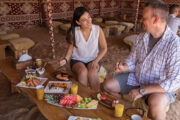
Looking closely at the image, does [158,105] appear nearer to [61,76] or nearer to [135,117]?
[135,117]

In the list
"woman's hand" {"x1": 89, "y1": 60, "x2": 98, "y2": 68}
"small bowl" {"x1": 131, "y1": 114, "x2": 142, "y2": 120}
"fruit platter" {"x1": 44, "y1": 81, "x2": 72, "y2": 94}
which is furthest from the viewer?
"woman's hand" {"x1": 89, "y1": 60, "x2": 98, "y2": 68}

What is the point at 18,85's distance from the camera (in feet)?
6.04

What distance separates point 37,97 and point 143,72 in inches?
43.6

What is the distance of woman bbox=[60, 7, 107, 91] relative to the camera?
2.28 m

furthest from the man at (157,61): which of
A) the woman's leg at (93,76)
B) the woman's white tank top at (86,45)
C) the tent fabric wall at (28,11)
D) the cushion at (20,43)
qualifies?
the tent fabric wall at (28,11)

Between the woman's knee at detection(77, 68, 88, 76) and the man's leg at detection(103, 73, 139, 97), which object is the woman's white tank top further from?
the man's leg at detection(103, 73, 139, 97)

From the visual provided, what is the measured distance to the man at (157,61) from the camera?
1.58 metres

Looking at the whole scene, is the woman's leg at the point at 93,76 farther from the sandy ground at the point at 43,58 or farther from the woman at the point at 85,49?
the sandy ground at the point at 43,58

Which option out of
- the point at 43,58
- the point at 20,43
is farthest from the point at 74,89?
the point at 20,43

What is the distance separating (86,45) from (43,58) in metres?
1.95

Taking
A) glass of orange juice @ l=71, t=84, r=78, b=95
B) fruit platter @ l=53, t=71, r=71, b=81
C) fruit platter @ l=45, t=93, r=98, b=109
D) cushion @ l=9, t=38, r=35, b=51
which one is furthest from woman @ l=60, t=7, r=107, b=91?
cushion @ l=9, t=38, r=35, b=51

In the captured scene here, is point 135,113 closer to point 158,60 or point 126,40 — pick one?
point 158,60

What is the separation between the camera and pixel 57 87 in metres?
1.80

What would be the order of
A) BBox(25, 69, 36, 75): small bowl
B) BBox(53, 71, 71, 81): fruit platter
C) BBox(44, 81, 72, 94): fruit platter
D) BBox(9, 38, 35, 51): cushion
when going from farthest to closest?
BBox(9, 38, 35, 51): cushion, BBox(25, 69, 36, 75): small bowl, BBox(53, 71, 71, 81): fruit platter, BBox(44, 81, 72, 94): fruit platter
